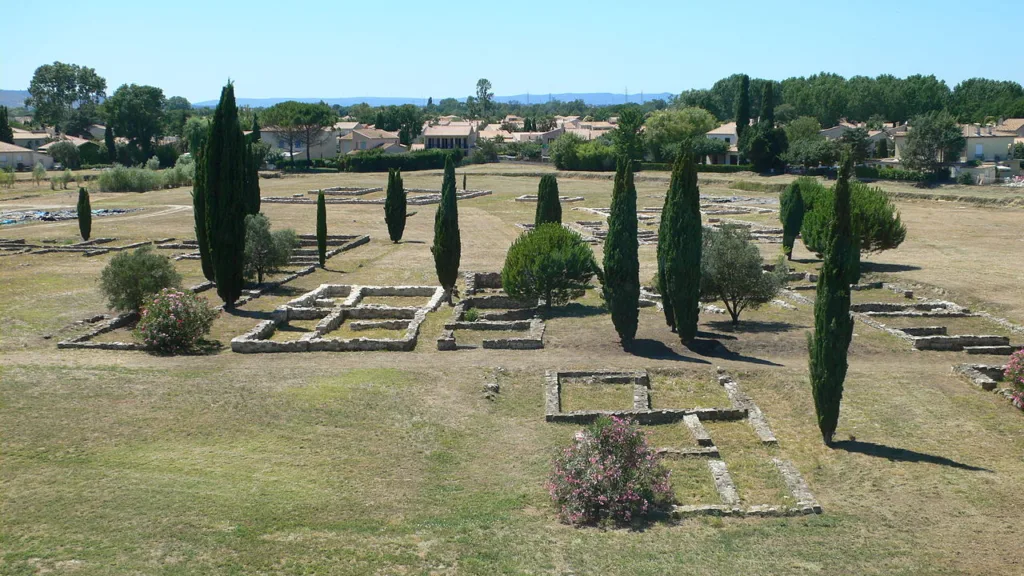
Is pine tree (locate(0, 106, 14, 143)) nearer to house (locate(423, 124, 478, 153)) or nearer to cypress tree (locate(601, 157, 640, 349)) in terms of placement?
house (locate(423, 124, 478, 153))

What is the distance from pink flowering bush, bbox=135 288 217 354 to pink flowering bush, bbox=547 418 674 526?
13.8 m

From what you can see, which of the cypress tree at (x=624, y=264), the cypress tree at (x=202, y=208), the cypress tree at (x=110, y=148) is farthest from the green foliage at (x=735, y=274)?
the cypress tree at (x=110, y=148)

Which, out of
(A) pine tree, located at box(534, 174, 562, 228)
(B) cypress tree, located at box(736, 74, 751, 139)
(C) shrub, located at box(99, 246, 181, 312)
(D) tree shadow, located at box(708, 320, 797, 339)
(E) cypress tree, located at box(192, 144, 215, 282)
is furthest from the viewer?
(B) cypress tree, located at box(736, 74, 751, 139)

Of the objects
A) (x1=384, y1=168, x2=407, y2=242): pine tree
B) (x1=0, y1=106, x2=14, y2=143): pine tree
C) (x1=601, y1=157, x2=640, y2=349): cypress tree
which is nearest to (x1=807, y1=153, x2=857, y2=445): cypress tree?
(x1=601, y1=157, x2=640, y2=349): cypress tree

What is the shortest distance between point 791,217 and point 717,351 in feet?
62.9

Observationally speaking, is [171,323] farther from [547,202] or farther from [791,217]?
[791,217]

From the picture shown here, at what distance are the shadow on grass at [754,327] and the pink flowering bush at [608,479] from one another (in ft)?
44.0

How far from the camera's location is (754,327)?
94.7 feet

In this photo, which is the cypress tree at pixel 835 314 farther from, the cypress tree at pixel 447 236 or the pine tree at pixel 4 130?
the pine tree at pixel 4 130

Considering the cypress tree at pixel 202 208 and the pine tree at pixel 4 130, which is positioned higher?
the pine tree at pixel 4 130

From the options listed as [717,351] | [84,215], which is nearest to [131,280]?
[717,351]

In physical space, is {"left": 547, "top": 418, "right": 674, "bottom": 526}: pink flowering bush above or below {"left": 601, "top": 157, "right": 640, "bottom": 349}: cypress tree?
below

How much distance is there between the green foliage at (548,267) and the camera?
30.2 metres

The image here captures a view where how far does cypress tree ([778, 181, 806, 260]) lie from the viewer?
42875 millimetres
